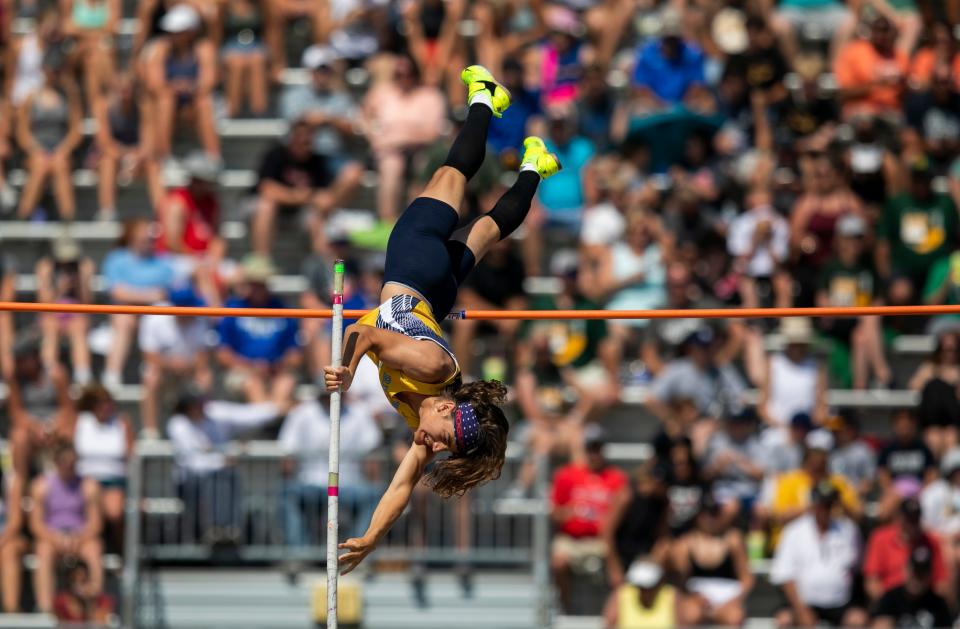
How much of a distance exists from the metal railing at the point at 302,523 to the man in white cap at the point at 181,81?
11.5 feet

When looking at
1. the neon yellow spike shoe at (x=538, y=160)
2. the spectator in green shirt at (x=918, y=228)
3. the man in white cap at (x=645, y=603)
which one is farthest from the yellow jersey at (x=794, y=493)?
the neon yellow spike shoe at (x=538, y=160)

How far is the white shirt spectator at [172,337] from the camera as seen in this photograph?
47.6 feet

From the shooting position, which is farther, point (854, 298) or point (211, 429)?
point (854, 298)

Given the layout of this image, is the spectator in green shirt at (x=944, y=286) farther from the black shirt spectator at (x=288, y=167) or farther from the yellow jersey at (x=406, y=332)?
the yellow jersey at (x=406, y=332)

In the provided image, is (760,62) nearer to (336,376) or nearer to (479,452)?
(479,452)

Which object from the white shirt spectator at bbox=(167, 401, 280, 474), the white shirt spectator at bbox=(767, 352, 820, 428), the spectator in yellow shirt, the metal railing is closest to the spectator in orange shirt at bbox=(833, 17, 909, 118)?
the white shirt spectator at bbox=(767, 352, 820, 428)

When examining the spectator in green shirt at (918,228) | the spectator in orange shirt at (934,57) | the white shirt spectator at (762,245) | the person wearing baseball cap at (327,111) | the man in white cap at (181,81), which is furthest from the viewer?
the man in white cap at (181,81)

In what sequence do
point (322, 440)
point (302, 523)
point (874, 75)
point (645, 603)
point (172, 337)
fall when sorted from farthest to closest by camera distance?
point (874, 75) → point (172, 337) → point (322, 440) → point (302, 523) → point (645, 603)

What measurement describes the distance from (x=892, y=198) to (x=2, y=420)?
23.2ft

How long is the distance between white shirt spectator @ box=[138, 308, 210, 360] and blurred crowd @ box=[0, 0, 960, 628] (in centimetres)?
2

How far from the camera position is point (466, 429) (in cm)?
903

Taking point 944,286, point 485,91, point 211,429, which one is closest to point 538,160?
point 485,91

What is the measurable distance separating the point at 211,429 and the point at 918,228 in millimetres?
5671

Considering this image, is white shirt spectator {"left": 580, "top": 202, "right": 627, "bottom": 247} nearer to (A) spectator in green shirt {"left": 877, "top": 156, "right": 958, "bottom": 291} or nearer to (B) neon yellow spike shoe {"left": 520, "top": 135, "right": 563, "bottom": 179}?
(A) spectator in green shirt {"left": 877, "top": 156, "right": 958, "bottom": 291}
